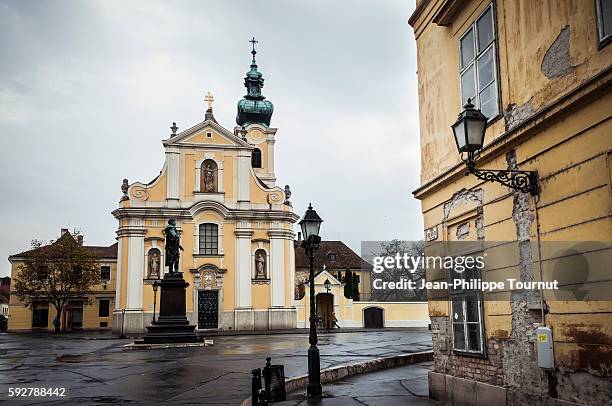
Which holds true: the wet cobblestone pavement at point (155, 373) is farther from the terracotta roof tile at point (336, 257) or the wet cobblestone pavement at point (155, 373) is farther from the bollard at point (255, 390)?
the terracotta roof tile at point (336, 257)

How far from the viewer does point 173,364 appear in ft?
58.5

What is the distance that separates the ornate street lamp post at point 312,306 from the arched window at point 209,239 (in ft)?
107

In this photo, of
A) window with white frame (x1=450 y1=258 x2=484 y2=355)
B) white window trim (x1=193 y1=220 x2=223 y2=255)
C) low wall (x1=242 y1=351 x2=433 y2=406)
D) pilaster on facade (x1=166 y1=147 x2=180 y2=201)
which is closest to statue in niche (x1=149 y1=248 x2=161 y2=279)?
white window trim (x1=193 y1=220 x2=223 y2=255)

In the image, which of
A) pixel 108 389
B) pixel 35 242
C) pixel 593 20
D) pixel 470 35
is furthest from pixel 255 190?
pixel 593 20

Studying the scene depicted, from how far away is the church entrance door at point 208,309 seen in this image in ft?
142

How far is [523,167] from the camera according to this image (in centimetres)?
784

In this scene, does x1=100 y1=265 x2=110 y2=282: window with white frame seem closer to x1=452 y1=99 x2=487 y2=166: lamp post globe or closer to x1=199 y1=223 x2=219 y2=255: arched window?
x1=199 y1=223 x2=219 y2=255: arched window

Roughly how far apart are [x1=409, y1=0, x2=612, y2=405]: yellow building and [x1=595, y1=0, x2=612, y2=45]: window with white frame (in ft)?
0.03

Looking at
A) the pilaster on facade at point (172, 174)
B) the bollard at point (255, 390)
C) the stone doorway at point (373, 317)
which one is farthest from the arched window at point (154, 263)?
the bollard at point (255, 390)

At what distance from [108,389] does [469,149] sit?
8.78m

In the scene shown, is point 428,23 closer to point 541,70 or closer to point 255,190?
point 541,70

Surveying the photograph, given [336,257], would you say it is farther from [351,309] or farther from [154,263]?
[154,263]

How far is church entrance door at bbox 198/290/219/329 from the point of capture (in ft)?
142

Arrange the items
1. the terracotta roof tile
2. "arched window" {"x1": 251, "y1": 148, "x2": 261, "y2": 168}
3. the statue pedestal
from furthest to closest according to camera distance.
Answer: the terracotta roof tile → "arched window" {"x1": 251, "y1": 148, "x2": 261, "y2": 168} → the statue pedestal
